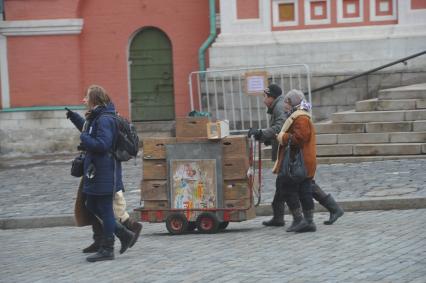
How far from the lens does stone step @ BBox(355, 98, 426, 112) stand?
17.1 m

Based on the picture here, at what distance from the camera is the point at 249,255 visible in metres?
9.58

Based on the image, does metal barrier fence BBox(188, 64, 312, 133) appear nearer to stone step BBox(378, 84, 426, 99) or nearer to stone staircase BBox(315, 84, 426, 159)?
stone step BBox(378, 84, 426, 99)

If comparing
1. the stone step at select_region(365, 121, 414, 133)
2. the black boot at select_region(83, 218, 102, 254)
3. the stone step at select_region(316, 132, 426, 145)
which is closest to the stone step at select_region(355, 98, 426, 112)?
the stone step at select_region(365, 121, 414, 133)

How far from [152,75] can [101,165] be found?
11932mm

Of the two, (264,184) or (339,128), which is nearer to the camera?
(264,184)

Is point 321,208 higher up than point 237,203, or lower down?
Result: lower down

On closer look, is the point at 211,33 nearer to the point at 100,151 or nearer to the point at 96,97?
the point at 96,97

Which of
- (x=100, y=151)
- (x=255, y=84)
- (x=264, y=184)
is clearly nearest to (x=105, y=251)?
(x=100, y=151)

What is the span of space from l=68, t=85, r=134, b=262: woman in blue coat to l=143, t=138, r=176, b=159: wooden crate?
1.66 meters

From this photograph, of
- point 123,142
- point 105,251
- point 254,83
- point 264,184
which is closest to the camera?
point 105,251

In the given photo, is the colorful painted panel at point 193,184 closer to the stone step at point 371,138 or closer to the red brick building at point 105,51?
the stone step at point 371,138

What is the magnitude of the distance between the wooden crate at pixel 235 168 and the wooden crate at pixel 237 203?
0.25 m

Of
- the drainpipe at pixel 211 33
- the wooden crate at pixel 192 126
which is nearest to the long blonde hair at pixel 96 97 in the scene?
the wooden crate at pixel 192 126

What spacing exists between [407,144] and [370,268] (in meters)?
8.25
